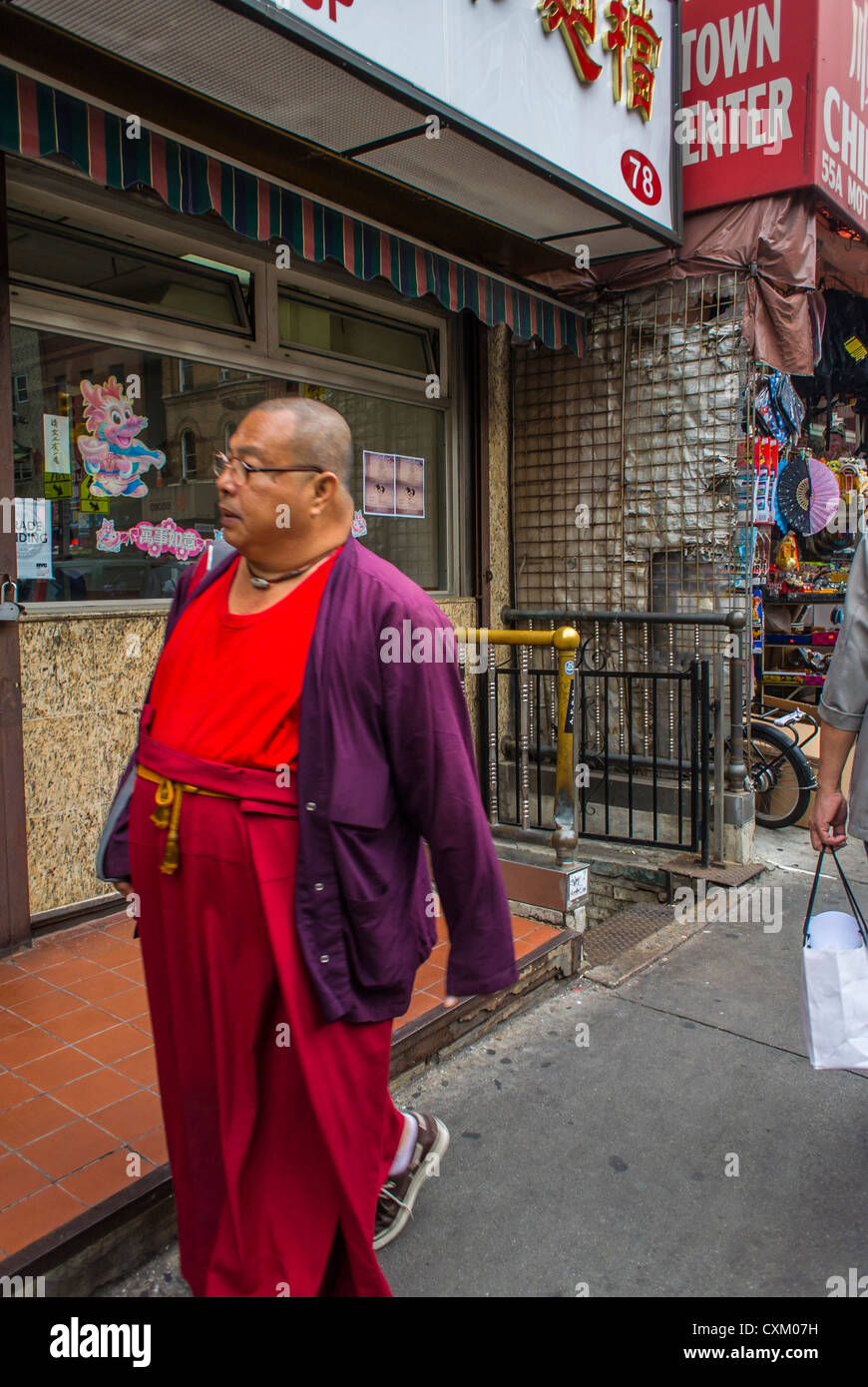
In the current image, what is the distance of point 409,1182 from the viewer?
2547 mm

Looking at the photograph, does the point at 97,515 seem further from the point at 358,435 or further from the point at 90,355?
the point at 358,435

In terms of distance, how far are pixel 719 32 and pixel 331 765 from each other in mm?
5639

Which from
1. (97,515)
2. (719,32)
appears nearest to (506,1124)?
(97,515)

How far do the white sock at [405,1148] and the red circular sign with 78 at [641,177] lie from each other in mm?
4434

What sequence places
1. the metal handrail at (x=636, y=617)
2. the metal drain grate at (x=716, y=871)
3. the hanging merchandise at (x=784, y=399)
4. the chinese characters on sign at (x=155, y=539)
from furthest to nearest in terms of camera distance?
1. the hanging merchandise at (x=784, y=399)
2. the metal handrail at (x=636, y=617)
3. the metal drain grate at (x=716, y=871)
4. the chinese characters on sign at (x=155, y=539)

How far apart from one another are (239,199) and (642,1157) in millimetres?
3771

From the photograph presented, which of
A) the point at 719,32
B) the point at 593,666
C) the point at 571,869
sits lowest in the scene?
the point at 571,869

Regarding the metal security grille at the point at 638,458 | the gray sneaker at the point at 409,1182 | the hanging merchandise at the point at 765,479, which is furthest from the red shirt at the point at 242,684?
the hanging merchandise at the point at 765,479

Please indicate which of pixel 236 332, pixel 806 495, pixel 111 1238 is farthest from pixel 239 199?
pixel 806 495

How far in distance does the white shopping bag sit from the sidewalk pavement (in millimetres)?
499

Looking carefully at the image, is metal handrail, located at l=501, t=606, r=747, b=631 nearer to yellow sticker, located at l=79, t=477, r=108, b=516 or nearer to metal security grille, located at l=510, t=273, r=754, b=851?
metal security grille, located at l=510, t=273, r=754, b=851

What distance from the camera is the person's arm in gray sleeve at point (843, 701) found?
2.69 metres

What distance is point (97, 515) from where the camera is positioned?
13.6 ft

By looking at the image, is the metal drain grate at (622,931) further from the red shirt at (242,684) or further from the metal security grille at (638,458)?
the red shirt at (242,684)
